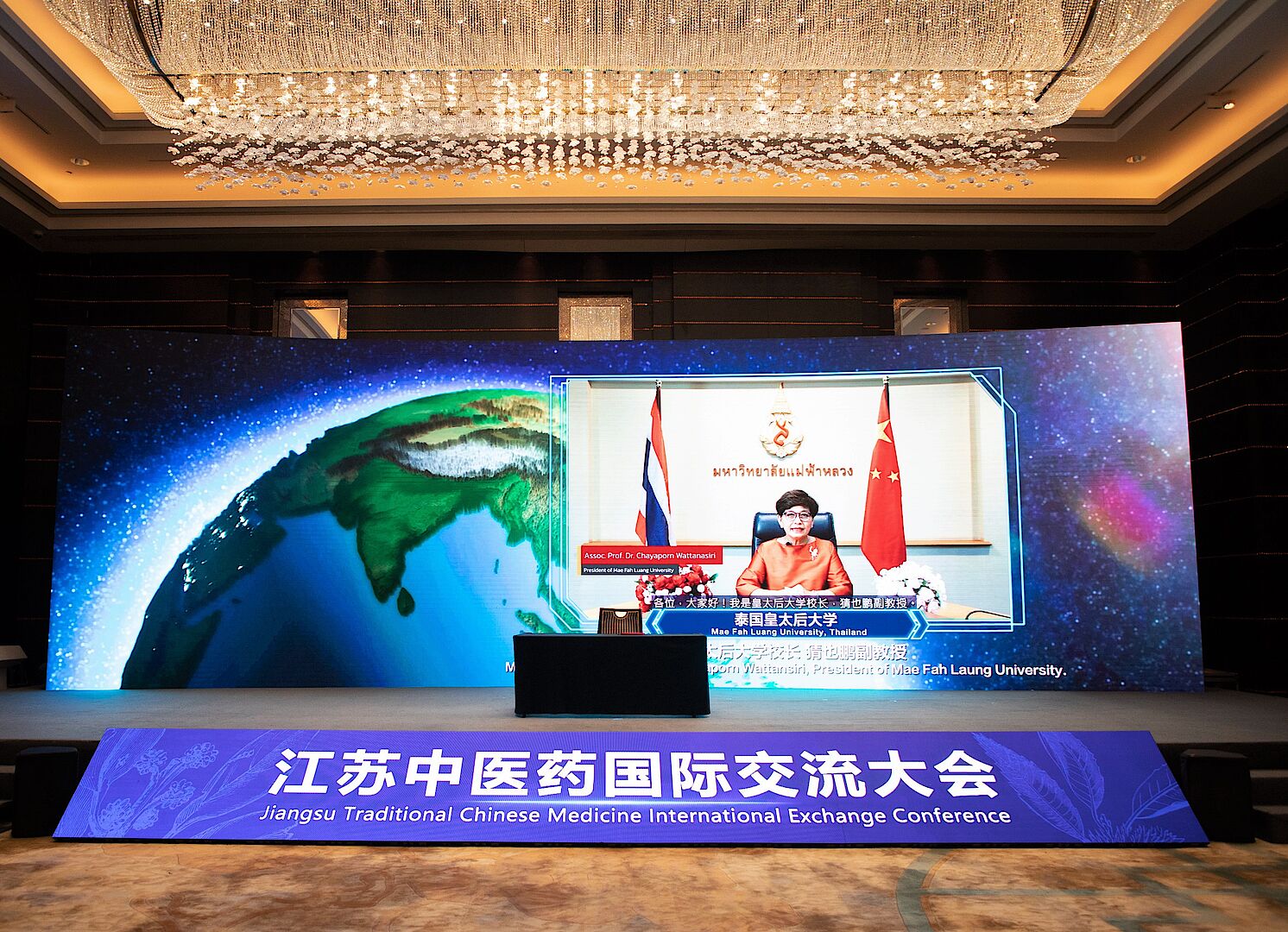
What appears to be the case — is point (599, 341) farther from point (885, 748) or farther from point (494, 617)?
point (885, 748)

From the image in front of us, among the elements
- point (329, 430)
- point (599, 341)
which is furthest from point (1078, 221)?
point (329, 430)

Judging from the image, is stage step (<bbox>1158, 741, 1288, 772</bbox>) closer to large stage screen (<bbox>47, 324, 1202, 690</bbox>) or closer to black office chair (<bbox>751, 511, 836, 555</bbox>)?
large stage screen (<bbox>47, 324, 1202, 690</bbox>)

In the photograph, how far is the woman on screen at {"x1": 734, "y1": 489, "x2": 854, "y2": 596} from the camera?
25.0 feet

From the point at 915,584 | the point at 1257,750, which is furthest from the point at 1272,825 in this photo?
the point at 915,584

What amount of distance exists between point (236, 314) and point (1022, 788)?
25.1 feet

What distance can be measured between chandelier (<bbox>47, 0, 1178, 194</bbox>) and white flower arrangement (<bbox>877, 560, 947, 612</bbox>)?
3271 mm

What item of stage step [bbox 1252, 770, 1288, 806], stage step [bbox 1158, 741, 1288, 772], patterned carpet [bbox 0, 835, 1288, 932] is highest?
stage step [bbox 1158, 741, 1288, 772]

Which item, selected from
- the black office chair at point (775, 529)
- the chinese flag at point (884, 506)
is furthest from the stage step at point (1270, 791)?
the black office chair at point (775, 529)

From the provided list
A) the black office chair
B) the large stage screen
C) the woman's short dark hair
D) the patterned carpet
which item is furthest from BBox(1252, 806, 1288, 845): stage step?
the woman's short dark hair

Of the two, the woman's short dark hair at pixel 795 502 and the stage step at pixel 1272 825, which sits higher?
the woman's short dark hair at pixel 795 502

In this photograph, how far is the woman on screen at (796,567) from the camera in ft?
25.0

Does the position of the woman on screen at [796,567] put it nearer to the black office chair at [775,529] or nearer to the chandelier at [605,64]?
the black office chair at [775,529]

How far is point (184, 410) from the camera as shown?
7.77 metres

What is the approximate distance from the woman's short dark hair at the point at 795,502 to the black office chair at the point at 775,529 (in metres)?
0.05
